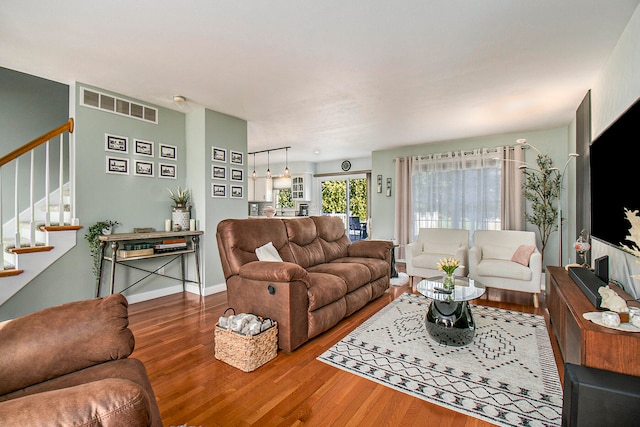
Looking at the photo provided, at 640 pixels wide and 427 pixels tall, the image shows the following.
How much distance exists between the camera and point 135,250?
357 cm

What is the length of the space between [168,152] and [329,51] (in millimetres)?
2753

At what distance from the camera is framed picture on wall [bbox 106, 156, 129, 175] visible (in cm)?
366

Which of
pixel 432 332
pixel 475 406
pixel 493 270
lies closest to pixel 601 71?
pixel 493 270

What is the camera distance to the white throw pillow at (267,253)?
9.82 ft

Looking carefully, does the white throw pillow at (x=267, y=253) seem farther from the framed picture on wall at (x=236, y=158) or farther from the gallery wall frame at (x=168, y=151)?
the gallery wall frame at (x=168, y=151)

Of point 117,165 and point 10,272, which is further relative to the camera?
point 117,165

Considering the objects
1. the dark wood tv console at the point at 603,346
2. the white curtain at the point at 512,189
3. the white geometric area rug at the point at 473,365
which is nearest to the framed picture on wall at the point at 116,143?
the white geometric area rug at the point at 473,365

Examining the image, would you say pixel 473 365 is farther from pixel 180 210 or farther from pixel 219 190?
pixel 180 210

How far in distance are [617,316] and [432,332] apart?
122 centimetres

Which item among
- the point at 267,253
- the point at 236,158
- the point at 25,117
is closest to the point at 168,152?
the point at 236,158

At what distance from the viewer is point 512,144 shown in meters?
5.38

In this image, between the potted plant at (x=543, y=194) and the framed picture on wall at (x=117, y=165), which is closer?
the framed picture on wall at (x=117, y=165)

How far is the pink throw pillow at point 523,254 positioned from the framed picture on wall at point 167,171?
4.72 m

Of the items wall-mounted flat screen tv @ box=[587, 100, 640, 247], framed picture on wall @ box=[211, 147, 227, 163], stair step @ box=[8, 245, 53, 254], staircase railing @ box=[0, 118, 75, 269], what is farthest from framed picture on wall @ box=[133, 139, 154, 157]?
wall-mounted flat screen tv @ box=[587, 100, 640, 247]
